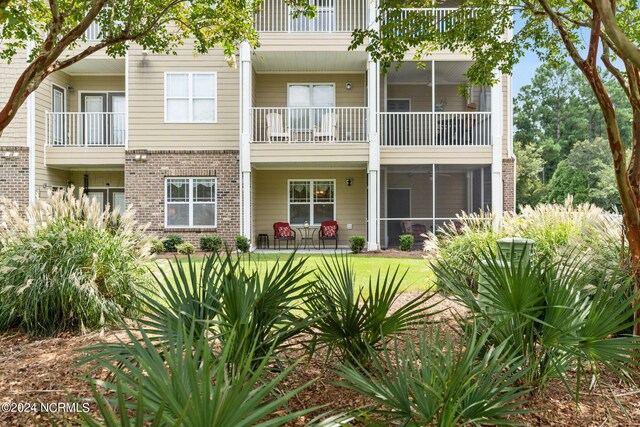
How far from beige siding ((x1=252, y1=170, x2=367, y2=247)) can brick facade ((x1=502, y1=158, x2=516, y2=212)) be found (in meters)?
4.83

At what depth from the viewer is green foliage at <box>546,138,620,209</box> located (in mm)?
31516

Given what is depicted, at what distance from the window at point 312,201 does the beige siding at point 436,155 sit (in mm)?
2785

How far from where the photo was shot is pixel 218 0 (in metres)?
6.98

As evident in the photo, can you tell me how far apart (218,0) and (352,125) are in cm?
1041

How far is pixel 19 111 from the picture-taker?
15.2m

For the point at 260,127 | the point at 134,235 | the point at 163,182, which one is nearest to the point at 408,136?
the point at 260,127

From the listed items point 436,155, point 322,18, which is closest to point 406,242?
point 436,155

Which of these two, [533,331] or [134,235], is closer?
[533,331]

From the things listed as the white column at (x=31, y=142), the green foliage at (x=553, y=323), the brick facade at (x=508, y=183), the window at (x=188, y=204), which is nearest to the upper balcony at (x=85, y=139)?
the white column at (x=31, y=142)

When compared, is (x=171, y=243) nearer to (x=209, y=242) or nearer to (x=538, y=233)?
(x=209, y=242)

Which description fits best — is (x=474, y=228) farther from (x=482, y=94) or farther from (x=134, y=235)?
(x=482, y=94)

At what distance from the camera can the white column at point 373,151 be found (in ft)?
49.8

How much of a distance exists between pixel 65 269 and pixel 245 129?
10.8 meters

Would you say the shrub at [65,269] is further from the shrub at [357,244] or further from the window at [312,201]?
the window at [312,201]
